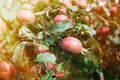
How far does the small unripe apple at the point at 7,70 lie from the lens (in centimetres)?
105

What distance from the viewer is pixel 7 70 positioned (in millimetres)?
1051

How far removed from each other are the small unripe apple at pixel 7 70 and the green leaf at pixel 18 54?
0.02 m

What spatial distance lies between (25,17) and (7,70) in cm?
24

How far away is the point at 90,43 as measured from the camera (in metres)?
1.45

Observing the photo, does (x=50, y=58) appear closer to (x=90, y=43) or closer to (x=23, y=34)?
(x=23, y=34)

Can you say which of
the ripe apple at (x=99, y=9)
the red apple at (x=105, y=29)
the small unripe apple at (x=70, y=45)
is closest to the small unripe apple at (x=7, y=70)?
the small unripe apple at (x=70, y=45)

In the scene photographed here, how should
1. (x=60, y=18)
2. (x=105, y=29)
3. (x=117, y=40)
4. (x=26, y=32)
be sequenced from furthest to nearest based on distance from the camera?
(x=117, y=40) < (x=105, y=29) < (x=60, y=18) < (x=26, y=32)

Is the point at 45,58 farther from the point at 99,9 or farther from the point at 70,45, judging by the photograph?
the point at 99,9

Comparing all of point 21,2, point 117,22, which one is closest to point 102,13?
point 117,22

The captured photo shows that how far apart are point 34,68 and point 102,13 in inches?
33.6

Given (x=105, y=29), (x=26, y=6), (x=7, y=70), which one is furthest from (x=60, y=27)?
(x=105, y=29)

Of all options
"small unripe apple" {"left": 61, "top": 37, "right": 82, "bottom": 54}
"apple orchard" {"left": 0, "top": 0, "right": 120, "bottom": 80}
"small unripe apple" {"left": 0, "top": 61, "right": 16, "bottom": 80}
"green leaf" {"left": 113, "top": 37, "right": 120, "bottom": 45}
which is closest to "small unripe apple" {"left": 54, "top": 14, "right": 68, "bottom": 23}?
"apple orchard" {"left": 0, "top": 0, "right": 120, "bottom": 80}

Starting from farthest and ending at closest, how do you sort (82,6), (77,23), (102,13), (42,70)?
(102,13), (82,6), (77,23), (42,70)

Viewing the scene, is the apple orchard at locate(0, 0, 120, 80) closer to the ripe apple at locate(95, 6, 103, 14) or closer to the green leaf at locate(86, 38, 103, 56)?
the green leaf at locate(86, 38, 103, 56)
